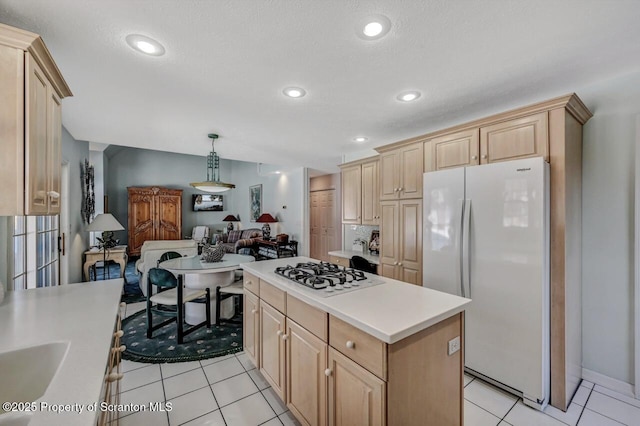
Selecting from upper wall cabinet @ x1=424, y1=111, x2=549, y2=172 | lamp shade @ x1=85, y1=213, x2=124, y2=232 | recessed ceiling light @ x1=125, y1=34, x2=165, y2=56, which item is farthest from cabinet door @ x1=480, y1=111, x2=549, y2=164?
lamp shade @ x1=85, y1=213, x2=124, y2=232

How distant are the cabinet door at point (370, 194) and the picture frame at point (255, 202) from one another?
16.9 feet

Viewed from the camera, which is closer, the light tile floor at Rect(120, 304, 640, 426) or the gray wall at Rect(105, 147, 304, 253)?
the light tile floor at Rect(120, 304, 640, 426)

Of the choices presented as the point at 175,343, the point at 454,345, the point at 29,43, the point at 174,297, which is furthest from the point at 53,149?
the point at 454,345

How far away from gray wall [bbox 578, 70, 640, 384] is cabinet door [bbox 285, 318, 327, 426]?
7.56 ft

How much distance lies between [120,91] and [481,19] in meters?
2.62

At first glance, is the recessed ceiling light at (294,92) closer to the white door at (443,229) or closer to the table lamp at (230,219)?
the white door at (443,229)

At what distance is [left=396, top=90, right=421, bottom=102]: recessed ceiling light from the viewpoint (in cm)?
230

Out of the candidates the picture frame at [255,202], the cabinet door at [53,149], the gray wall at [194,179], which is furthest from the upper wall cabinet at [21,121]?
the picture frame at [255,202]

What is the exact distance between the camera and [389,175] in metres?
3.28

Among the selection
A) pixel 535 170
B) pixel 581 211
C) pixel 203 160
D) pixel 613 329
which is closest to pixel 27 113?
pixel 535 170

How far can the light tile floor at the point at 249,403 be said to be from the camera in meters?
1.84

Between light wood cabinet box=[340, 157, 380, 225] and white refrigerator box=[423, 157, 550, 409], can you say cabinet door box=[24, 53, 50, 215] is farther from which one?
light wood cabinet box=[340, 157, 380, 225]

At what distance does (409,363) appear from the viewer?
1221 mm

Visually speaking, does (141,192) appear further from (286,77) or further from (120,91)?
(286,77)
